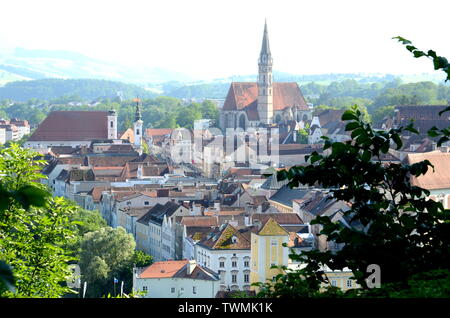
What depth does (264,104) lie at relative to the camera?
12112 centimetres

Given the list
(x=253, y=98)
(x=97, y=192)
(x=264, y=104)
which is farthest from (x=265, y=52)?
(x=97, y=192)

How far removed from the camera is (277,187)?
63.2 metres

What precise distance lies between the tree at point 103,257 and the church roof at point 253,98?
7779 cm

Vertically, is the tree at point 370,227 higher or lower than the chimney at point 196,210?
higher

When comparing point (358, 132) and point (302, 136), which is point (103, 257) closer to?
point (358, 132)

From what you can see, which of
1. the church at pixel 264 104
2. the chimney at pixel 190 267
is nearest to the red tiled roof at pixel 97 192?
the chimney at pixel 190 267

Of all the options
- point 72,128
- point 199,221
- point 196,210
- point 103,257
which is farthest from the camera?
point 72,128

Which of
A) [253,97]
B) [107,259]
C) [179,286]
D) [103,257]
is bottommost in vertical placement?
[107,259]

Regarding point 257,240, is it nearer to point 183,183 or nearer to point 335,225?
point 335,225

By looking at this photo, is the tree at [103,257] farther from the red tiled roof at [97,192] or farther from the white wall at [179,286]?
the red tiled roof at [97,192]

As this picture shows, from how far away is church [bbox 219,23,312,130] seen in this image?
120250mm

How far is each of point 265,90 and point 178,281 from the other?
285 ft

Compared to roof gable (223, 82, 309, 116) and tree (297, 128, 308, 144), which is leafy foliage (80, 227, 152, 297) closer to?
tree (297, 128, 308, 144)

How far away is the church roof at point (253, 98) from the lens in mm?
122062
